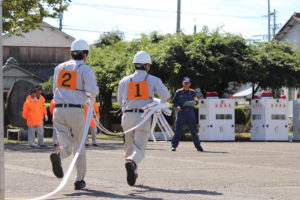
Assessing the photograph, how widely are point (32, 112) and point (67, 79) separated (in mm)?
10924

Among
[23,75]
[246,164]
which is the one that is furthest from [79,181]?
[23,75]

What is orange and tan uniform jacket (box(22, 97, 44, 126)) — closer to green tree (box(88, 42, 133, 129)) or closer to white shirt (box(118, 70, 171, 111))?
green tree (box(88, 42, 133, 129))

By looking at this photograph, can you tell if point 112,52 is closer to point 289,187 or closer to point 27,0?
point 27,0

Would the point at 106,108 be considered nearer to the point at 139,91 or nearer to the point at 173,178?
the point at 173,178

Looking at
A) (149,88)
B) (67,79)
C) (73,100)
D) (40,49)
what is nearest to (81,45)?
(67,79)

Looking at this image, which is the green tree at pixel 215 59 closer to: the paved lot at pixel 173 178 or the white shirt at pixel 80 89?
the paved lot at pixel 173 178

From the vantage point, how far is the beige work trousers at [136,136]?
1016 cm

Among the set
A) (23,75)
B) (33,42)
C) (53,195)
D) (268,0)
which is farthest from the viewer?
(268,0)

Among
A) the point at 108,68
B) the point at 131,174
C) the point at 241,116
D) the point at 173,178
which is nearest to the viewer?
the point at 131,174

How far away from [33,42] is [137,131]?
211ft

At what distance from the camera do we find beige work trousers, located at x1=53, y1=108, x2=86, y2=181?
31.6 ft

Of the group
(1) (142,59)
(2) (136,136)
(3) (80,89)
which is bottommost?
(2) (136,136)

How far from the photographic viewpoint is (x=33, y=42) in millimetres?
73188

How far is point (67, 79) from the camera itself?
970 centimetres
